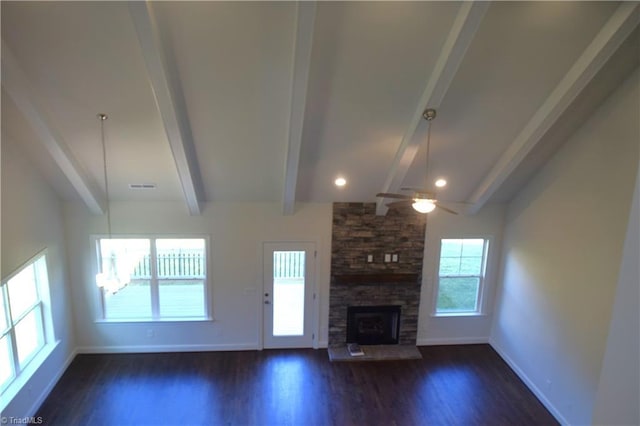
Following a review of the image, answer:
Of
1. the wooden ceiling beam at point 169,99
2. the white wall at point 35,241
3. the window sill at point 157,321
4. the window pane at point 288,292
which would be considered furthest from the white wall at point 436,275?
the white wall at point 35,241

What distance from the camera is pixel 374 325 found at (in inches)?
267

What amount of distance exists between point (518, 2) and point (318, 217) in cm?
398

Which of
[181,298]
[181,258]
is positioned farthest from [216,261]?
[181,298]

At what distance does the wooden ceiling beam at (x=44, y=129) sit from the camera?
355 cm

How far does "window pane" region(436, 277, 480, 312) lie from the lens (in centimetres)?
688

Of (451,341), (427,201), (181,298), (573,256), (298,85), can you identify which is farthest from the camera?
(451,341)

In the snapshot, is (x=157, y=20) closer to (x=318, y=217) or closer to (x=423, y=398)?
(x=318, y=217)

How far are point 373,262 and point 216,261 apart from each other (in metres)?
2.62

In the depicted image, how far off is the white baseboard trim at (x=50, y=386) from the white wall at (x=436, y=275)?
577 centimetres

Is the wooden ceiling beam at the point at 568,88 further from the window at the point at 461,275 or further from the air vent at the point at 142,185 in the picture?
the air vent at the point at 142,185

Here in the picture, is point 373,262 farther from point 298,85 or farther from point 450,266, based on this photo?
point 298,85

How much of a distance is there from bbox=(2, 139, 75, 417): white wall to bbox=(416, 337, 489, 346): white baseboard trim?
18.9ft

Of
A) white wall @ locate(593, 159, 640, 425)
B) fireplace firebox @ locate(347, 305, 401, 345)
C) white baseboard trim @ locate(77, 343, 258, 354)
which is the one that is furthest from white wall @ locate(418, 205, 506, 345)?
white wall @ locate(593, 159, 640, 425)

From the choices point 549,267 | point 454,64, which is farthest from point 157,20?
point 549,267
